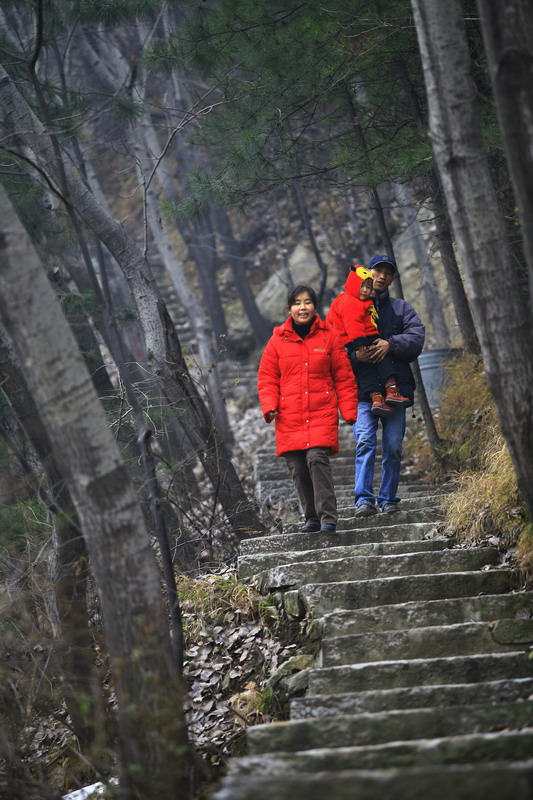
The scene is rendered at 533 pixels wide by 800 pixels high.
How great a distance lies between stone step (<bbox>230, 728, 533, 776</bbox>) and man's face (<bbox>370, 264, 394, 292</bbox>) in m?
3.86

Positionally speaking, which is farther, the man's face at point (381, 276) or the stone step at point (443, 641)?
the man's face at point (381, 276)

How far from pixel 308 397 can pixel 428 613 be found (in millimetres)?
1958

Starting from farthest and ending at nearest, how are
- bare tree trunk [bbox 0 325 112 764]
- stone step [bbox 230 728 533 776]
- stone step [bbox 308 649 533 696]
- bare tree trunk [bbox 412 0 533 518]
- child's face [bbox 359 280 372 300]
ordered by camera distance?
child's face [bbox 359 280 372 300] → bare tree trunk [bbox 0 325 112 764] → stone step [bbox 308 649 533 696] → bare tree trunk [bbox 412 0 533 518] → stone step [bbox 230 728 533 776]

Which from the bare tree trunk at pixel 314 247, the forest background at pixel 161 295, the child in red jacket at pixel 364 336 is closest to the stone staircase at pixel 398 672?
the forest background at pixel 161 295

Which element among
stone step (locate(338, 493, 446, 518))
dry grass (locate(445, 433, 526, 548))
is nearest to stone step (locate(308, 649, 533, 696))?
dry grass (locate(445, 433, 526, 548))

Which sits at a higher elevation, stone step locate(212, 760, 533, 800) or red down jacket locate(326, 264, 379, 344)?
red down jacket locate(326, 264, 379, 344)

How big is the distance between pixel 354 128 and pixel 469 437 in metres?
3.46

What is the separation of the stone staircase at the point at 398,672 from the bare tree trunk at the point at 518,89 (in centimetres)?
204

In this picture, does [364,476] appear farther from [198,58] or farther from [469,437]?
[198,58]

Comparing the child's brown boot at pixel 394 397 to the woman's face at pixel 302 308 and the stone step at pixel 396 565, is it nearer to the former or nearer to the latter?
the woman's face at pixel 302 308

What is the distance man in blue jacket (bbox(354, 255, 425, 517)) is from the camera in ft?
21.3

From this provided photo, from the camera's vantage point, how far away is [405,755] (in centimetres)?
337

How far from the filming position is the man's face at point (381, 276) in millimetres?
6574

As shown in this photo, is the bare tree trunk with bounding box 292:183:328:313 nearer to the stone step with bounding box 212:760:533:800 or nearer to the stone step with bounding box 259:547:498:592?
the stone step with bounding box 259:547:498:592
